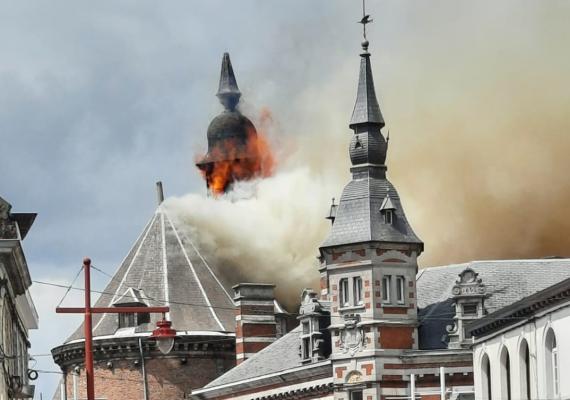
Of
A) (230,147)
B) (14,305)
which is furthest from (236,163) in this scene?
(14,305)

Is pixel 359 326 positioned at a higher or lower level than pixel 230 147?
lower

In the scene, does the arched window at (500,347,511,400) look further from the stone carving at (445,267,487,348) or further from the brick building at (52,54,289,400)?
the brick building at (52,54,289,400)

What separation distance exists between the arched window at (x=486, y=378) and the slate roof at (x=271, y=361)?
27707 mm

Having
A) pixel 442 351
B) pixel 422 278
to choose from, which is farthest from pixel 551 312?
pixel 422 278

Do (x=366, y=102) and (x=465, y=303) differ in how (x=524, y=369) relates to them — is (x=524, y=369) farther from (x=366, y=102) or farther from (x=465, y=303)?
(x=366, y=102)

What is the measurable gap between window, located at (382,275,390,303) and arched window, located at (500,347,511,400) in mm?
22355

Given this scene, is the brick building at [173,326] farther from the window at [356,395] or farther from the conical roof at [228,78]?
the window at [356,395]

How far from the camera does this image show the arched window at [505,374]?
85.6 metres

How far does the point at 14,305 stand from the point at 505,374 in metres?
18.7

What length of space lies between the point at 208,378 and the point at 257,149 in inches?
546

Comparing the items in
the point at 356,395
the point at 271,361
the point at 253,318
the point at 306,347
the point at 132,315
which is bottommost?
the point at 356,395

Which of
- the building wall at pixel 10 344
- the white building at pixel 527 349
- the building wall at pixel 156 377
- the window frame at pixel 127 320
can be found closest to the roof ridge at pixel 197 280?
the building wall at pixel 156 377

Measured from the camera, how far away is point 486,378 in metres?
89.7

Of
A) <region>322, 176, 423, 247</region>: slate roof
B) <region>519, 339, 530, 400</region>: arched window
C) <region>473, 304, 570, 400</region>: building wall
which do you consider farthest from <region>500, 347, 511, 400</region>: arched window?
<region>322, 176, 423, 247</region>: slate roof
